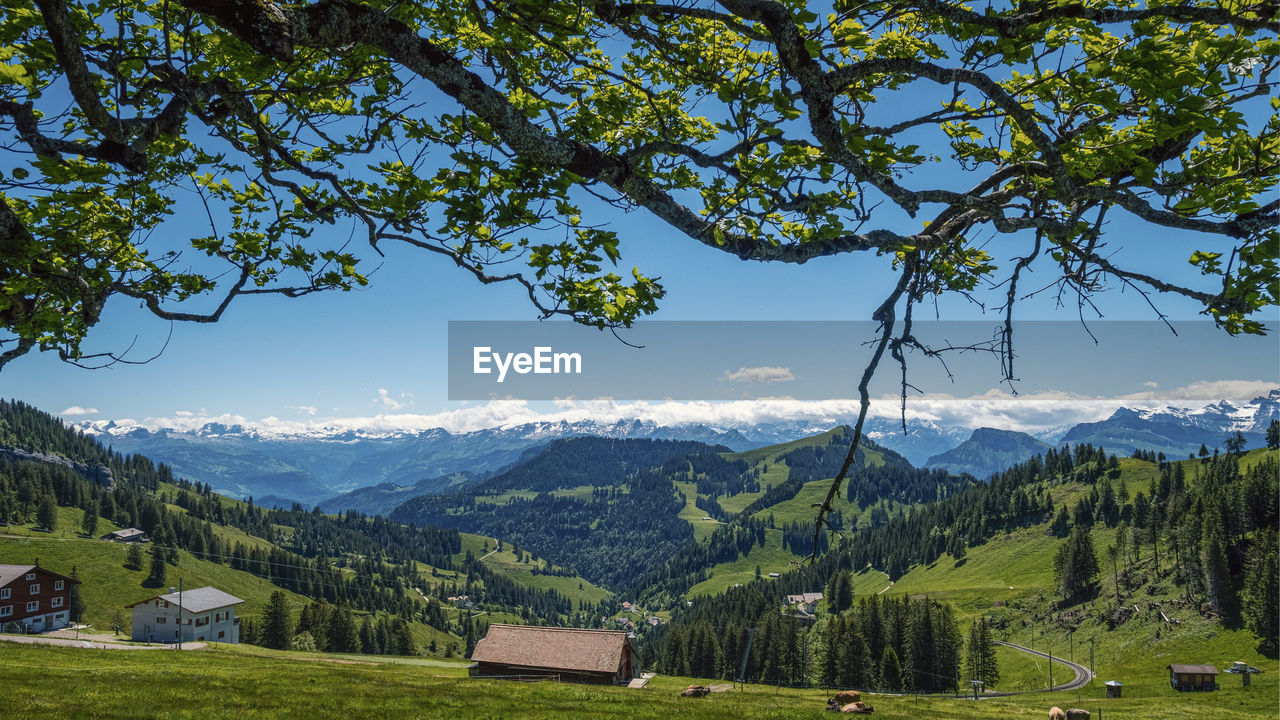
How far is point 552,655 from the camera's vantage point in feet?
214

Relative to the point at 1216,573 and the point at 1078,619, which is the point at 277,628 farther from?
the point at 1216,573

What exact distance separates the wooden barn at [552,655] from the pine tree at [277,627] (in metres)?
64.3

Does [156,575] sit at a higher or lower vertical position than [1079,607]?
higher

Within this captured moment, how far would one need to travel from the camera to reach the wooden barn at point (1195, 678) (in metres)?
85.0

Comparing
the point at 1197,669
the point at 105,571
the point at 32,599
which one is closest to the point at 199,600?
the point at 32,599

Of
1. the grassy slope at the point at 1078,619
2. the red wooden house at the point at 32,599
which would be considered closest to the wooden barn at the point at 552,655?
the grassy slope at the point at 1078,619

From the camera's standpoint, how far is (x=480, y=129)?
539 centimetres

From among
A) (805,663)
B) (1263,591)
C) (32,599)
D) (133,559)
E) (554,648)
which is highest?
(554,648)

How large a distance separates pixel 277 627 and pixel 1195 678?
14159cm

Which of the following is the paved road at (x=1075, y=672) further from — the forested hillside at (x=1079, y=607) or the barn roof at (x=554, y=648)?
the barn roof at (x=554, y=648)

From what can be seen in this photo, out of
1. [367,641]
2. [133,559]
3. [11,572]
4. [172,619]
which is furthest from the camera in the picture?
[133,559]

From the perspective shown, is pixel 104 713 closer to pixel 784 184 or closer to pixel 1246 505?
pixel 784 184

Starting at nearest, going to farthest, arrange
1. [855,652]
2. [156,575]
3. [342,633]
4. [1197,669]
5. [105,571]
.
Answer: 1. [1197,669]
2. [855,652]
3. [342,633]
4. [105,571]
5. [156,575]

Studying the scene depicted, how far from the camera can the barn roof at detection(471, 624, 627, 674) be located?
63.9 metres
